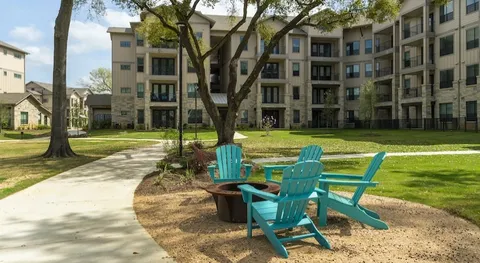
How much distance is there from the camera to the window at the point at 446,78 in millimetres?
37219

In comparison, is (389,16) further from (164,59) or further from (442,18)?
(164,59)

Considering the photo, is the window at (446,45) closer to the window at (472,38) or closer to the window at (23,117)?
the window at (472,38)

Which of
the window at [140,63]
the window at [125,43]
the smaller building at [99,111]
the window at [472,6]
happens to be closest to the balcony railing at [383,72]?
the window at [472,6]

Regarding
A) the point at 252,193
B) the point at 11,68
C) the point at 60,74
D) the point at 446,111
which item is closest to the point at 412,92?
the point at 446,111

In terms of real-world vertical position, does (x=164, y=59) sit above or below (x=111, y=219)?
above

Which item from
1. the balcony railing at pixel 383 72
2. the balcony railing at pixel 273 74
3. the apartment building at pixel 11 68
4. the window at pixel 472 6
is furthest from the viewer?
the apartment building at pixel 11 68

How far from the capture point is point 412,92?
138 feet

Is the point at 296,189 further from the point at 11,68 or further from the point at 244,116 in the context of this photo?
the point at 11,68

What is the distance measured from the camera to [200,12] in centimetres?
4522

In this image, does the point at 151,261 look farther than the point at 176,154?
No

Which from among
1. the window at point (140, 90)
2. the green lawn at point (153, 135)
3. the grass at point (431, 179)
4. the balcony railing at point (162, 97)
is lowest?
the grass at point (431, 179)

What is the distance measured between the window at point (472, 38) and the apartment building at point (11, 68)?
56.7 metres

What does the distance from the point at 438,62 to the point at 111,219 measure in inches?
1584

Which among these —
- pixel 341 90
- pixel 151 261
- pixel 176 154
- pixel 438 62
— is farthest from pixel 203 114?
pixel 151 261
